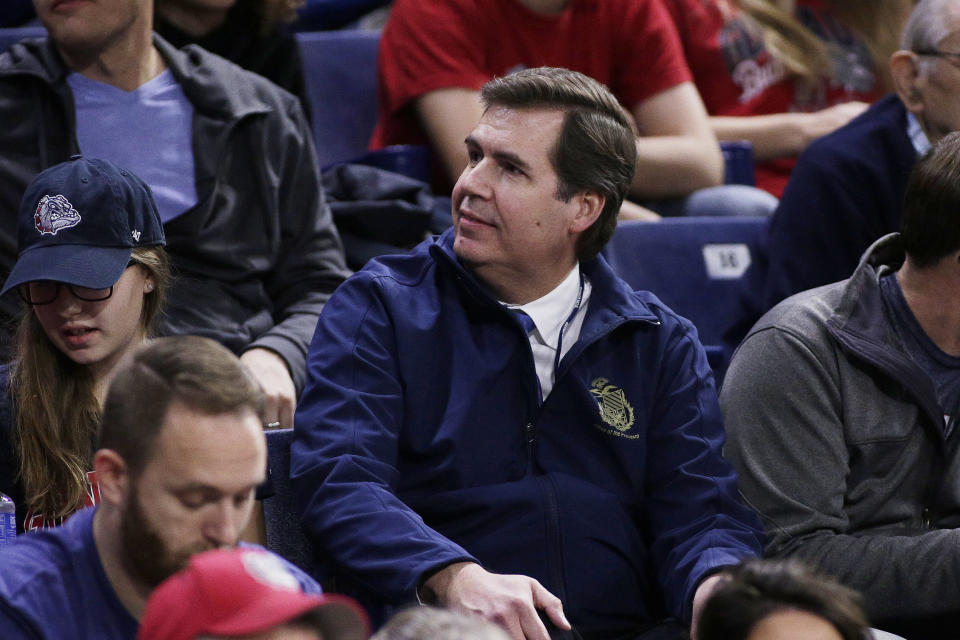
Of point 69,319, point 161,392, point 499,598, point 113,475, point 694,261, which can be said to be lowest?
point 694,261

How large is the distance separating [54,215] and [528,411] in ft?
2.84

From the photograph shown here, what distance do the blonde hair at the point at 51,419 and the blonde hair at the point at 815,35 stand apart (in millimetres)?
2484

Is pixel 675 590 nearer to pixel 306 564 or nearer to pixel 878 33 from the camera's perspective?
pixel 306 564

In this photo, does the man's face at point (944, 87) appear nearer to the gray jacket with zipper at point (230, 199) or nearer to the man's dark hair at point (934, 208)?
the man's dark hair at point (934, 208)

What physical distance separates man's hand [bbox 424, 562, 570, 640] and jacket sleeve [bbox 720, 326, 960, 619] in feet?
1.83

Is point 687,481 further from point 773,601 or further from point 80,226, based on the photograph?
point 80,226

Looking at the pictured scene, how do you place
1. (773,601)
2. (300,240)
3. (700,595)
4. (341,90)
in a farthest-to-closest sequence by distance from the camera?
1. (341,90)
2. (300,240)
3. (700,595)
4. (773,601)

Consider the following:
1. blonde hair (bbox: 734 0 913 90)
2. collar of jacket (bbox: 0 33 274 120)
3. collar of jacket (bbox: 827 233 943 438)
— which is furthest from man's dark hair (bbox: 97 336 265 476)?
blonde hair (bbox: 734 0 913 90)

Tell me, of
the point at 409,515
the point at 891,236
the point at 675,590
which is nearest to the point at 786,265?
the point at 891,236

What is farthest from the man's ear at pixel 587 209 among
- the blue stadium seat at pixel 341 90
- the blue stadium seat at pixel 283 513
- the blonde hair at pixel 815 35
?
the blonde hair at pixel 815 35

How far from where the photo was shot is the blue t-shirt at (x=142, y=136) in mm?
2789

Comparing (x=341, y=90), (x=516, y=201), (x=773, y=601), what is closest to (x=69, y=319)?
(x=516, y=201)

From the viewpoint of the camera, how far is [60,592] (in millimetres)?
1619

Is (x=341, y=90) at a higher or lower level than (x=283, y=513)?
higher
